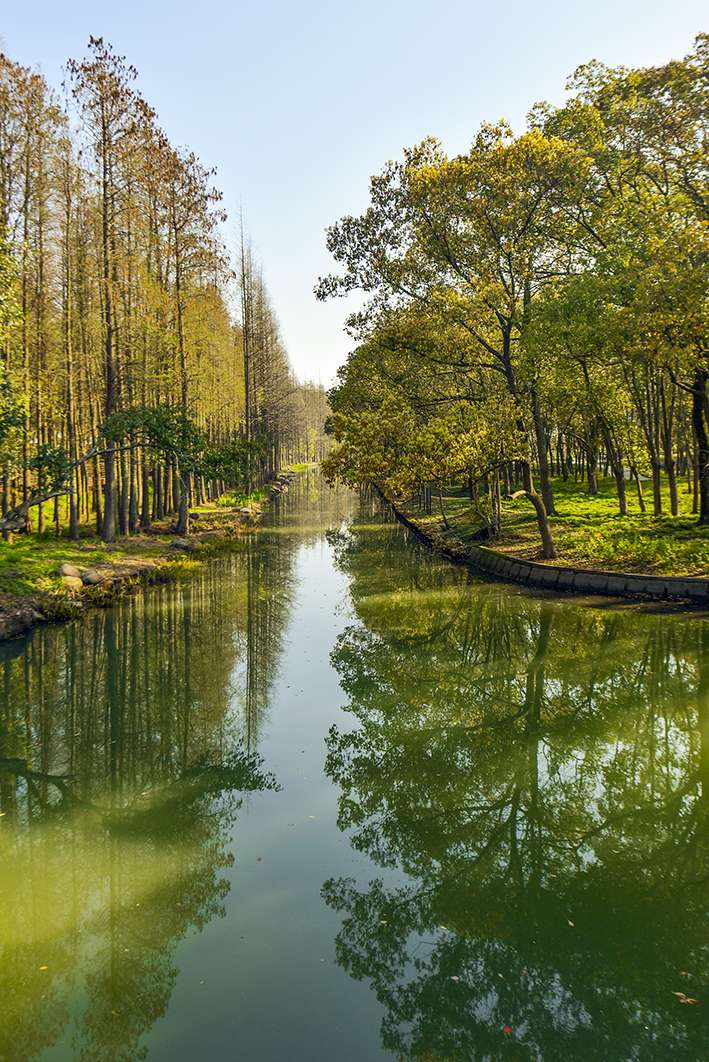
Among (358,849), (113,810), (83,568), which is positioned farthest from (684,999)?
(83,568)

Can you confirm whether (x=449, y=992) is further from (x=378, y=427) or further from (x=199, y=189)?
(x=199, y=189)

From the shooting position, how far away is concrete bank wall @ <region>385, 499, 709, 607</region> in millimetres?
17594

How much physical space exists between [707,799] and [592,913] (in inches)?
110

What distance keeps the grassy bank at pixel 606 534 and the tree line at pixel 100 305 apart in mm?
10674

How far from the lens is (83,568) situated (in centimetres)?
2141

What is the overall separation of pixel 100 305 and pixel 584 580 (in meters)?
21.3

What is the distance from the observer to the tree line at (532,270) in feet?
61.0

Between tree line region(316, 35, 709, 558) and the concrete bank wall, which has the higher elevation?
tree line region(316, 35, 709, 558)

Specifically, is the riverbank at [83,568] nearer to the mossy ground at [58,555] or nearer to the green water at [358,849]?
the mossy ground at [58,555]

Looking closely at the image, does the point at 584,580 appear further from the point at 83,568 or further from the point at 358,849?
the point at 83,568

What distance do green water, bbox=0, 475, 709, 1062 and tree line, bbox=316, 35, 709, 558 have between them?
28.1 ft

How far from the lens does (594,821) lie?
7660mm

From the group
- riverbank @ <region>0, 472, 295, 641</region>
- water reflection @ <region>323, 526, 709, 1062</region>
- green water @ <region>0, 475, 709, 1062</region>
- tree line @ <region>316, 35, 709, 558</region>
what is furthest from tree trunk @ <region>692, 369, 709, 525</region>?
riverbank @ <region>0, 472, 295, 641</region>

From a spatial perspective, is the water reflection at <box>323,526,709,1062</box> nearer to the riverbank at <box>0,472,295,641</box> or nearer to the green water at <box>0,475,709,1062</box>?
the green water at <box>0,475,709,1062</box>
